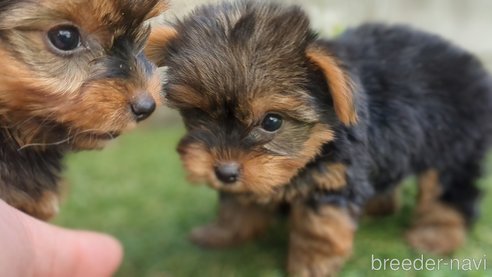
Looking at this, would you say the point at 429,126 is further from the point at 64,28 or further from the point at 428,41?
the point at 64,28

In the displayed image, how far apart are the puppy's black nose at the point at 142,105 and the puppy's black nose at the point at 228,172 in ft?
1.31

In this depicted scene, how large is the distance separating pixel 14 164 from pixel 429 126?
2.00 m

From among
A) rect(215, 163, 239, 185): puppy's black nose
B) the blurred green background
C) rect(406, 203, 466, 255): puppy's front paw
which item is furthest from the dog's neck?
rect(406, 203, 466, 255): puppy's front paw

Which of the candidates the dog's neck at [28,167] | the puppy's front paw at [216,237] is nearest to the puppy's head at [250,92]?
the dog's neck at [28,167]

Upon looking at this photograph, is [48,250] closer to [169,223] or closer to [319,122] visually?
[169,223]

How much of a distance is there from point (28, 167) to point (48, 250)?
17.6 inches

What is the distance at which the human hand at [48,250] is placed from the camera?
2188 mm

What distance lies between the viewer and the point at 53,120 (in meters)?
2.22

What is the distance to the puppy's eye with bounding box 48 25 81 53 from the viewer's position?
2121 millimetres

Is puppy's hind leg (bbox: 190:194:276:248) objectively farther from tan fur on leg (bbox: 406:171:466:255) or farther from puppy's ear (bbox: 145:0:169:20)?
puppy's ear (bbox: 145:0:169:20)

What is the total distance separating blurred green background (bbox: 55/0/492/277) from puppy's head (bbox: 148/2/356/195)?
0.18 meters

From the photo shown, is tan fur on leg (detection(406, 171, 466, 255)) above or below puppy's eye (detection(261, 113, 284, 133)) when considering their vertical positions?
above

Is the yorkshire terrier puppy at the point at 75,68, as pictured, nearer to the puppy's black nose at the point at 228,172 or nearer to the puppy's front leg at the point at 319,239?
the puppy's black nose at the point at 228,172

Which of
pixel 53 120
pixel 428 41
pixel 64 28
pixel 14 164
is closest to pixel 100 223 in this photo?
pixel 14 164
